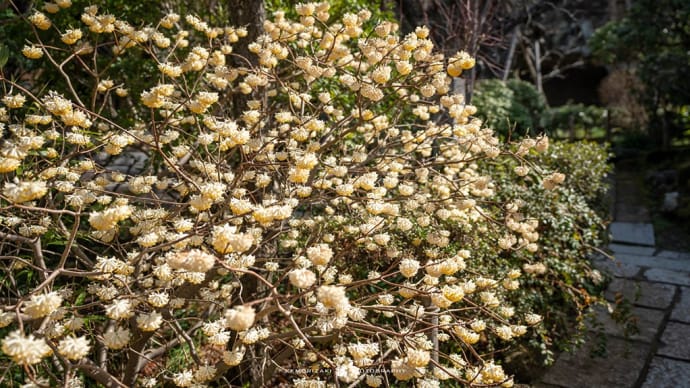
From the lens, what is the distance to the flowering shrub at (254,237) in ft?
4.74

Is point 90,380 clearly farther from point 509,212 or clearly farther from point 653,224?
point 653,224

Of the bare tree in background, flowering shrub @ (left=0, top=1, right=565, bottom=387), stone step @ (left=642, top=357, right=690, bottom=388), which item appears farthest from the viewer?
the bare tree in background

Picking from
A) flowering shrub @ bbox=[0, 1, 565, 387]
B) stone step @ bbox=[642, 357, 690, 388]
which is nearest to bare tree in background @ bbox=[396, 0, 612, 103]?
stone step @ bbox=[642, 357, 690, 388]

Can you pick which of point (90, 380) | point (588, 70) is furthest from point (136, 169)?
point (588, 70)

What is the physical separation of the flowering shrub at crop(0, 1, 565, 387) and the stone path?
70 centimetres

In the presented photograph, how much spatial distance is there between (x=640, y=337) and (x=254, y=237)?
3.04 m

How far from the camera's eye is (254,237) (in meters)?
1.94

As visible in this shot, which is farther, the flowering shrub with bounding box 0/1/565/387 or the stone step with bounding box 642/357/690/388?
the stone step with bounding box 642/357/690/388

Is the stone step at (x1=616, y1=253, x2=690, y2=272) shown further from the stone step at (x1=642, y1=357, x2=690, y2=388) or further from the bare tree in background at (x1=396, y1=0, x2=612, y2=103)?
the bare tree in background at (x1=396, y1=0, x2=612, y2=103)

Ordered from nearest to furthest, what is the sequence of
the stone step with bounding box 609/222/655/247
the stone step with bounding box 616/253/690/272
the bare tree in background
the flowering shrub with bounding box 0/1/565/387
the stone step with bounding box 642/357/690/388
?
the flowering shrub with bounding box 0/1/565/387 → the stone step with bounding box 642/357/690/388 → the stone step with bounding box 616/253/690/272 → the stone step with bounding box 609/222/655/247 → the bare tree in background

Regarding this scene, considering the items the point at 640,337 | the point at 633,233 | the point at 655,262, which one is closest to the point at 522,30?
the point at 633,233

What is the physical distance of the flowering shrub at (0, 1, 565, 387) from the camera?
1.45m

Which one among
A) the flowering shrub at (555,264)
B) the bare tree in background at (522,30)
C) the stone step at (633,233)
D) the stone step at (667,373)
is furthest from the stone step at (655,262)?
the bare tree in background at (522,30)

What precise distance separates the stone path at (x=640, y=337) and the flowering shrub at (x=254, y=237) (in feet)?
2.30
